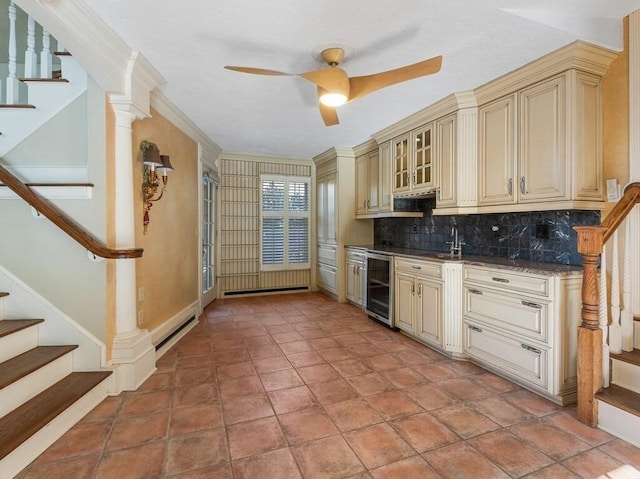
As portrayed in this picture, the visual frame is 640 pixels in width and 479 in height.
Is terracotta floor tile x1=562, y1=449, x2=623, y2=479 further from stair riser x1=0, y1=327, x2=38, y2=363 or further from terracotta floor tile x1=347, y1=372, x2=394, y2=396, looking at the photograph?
stair riser x1=0, y1=327, x2=38, y2=363

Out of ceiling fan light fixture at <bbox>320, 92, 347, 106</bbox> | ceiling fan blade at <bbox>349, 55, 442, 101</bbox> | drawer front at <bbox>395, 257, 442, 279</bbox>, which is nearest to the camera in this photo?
ceiling fan blade at <bbox>349, 55, 442, 101</bbox>

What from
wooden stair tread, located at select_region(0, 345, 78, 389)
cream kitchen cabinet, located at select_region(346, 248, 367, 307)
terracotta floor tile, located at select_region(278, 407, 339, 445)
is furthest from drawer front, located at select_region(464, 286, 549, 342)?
wooden stair tread, located at select_region(0, 345, 78, 389)

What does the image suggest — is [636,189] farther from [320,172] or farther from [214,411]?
[320,172]

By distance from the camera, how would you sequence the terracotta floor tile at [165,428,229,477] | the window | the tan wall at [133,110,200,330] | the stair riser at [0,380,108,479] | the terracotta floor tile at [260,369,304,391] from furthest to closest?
1. the window
2. the tan wall at [133,110,200,330]
3. the terracotta floor tile at [260,369,304,391]
4. the terracotta floor tile at [165,428,229,477]
5. the stair riser at [0,380,108,479]

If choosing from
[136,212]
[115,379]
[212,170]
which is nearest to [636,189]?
[136,212]

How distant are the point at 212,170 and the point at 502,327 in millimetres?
4347

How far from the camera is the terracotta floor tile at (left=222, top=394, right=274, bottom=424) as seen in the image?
2.07 metres

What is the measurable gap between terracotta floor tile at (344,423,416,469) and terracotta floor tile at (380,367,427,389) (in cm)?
58

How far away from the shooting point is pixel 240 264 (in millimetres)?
5625

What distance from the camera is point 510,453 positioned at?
173 cm

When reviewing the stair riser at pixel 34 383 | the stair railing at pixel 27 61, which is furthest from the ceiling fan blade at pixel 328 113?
the stair riser at pixel 34 383

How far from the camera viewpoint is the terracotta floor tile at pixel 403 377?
2.53m

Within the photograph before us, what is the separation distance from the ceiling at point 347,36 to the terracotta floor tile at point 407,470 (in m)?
2.53

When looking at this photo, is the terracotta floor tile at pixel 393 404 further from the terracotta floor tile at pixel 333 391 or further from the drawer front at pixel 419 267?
the drawer front at pixel 419 267
